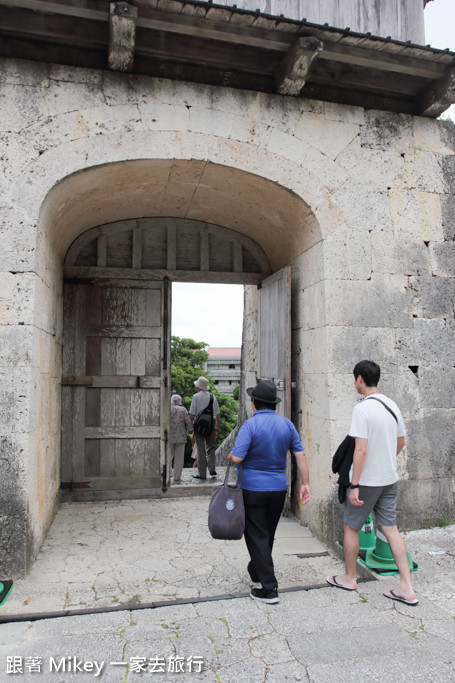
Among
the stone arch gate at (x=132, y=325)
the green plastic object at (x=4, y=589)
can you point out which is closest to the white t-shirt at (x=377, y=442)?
the stone arch gate at (x=132, y=325)

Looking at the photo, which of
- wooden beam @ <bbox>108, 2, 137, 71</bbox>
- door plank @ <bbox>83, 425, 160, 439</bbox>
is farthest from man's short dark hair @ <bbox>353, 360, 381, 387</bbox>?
door plank @ <bbox>83, 425, 160, 439</bbox>

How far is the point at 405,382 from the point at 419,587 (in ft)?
5.56

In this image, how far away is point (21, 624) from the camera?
2.79m

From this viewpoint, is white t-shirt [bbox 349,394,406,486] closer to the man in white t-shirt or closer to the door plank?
the man in white t-shirt

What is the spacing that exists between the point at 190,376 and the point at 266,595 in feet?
53.6

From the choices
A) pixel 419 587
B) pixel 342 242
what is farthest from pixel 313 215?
pixel 419 587

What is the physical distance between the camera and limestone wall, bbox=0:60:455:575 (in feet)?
12.2

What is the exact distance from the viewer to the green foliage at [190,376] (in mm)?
18703

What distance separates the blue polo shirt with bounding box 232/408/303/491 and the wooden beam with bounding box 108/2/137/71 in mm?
2995

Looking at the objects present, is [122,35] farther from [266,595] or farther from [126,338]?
[266,595]

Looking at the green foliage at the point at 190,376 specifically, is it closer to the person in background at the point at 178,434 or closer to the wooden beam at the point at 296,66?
the person in background at the point at 178,434

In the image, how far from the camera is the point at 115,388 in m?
5.64

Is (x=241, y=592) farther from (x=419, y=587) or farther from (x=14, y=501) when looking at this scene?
(x=14, y=501)

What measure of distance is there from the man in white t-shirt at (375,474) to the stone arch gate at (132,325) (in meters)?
2.12
